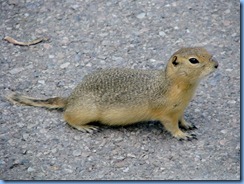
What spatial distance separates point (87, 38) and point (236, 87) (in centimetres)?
187

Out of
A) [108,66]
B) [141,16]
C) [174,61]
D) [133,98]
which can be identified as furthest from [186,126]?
[141,16]

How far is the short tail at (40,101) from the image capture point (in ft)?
22.5

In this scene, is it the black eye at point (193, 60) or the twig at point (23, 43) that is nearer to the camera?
the black eye at point (193, 60)

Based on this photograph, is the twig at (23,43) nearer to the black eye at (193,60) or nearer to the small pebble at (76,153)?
the small pebble at (76,153)

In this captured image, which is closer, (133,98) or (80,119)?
(133,98)

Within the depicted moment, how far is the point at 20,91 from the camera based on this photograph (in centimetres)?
725

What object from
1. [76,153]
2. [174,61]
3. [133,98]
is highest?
[174,61]

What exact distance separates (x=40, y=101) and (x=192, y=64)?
1.56 meters

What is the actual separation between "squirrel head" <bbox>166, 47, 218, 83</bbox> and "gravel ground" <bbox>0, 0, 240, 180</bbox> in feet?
2.09

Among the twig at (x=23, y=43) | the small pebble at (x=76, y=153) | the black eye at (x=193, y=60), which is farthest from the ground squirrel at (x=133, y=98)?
the twig at (x=23, y=43)

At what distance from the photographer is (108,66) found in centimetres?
759

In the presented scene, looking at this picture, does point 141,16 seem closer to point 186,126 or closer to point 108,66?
point 108,66

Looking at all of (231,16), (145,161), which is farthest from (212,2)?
(145,161)

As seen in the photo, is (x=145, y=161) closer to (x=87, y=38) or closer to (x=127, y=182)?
(x=127, y=182)
